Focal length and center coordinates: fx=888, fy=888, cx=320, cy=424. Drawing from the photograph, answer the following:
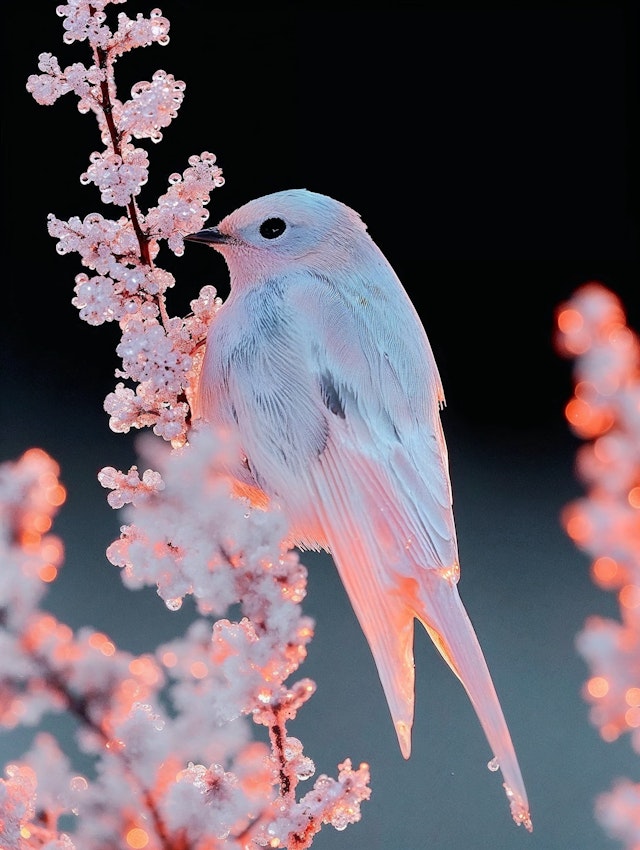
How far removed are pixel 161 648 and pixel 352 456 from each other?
0.67ft

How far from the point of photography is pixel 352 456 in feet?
2.21

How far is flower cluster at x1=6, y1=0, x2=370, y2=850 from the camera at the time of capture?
488mm

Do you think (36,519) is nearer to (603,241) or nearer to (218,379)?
(218,379)

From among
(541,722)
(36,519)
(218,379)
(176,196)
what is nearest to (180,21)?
(176,196)

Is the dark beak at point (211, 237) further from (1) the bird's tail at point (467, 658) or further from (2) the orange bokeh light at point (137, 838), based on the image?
(2) the orange bokeh light at point (137, 838)

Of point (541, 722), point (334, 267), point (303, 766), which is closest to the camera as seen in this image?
point (303, 766)

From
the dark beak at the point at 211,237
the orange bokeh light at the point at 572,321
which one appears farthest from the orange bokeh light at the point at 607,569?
the dark beak at the point at 211,237

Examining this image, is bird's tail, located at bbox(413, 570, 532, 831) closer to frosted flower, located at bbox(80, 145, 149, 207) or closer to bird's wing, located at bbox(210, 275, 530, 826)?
bird's wing, located at bbox(210, 275, 530, 826)

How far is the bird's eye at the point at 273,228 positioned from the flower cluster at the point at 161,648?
7cm

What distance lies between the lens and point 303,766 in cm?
61

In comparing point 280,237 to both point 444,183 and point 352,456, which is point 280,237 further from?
point 444,183

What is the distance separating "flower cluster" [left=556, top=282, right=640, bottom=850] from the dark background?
52 centimetres

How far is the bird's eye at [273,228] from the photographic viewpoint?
71 centimetres

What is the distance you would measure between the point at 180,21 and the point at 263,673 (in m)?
0.76
